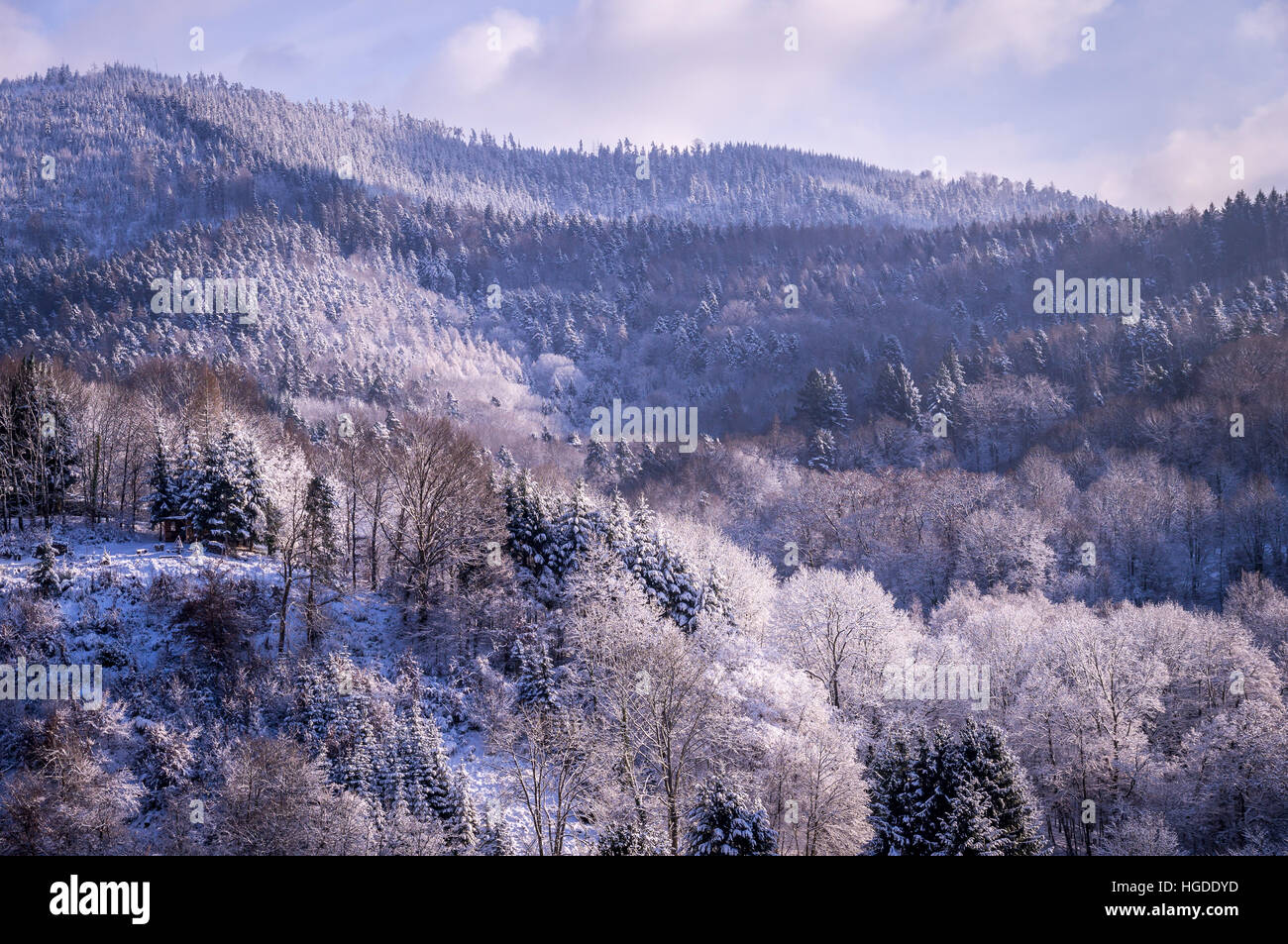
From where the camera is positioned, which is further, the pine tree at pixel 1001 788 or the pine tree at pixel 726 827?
the pine tree at pixel 1001 788

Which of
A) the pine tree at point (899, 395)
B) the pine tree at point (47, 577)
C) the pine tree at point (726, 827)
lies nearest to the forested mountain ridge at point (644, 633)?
the pine tree at point (726, 827)

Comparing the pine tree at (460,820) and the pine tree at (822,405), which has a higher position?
the pine tree at (822,405)

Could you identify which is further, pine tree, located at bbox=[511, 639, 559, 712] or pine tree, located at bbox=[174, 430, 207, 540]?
pine tree, located at bbox=[174, 430, 207, 540]

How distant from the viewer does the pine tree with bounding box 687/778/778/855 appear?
21469 millimetres

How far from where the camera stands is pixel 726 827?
861 inches

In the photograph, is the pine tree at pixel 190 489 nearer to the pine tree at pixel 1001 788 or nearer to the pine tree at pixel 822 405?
the pine tree at pixel 1001 788

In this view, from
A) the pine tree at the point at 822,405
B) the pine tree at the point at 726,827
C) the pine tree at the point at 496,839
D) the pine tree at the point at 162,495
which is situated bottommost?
the pine tree at the point at 496,839

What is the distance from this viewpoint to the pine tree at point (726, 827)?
21.5 metres

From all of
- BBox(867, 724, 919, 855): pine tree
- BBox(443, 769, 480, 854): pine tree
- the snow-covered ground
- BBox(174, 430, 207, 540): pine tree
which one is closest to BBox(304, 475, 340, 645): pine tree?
the snow-covered ground

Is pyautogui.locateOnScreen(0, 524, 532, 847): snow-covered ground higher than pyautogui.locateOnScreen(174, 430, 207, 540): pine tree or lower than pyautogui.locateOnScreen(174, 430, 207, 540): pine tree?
lower

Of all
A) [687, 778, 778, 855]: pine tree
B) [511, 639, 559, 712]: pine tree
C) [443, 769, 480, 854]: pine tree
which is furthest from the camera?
[511, 639, 559, 712]: pine tree

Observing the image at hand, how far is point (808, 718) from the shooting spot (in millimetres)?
37875

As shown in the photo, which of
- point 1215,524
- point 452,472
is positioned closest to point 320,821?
point 452,472

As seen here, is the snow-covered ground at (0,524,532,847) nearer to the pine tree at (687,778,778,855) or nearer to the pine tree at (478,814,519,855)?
the pine tree at (478,814,519,855)
